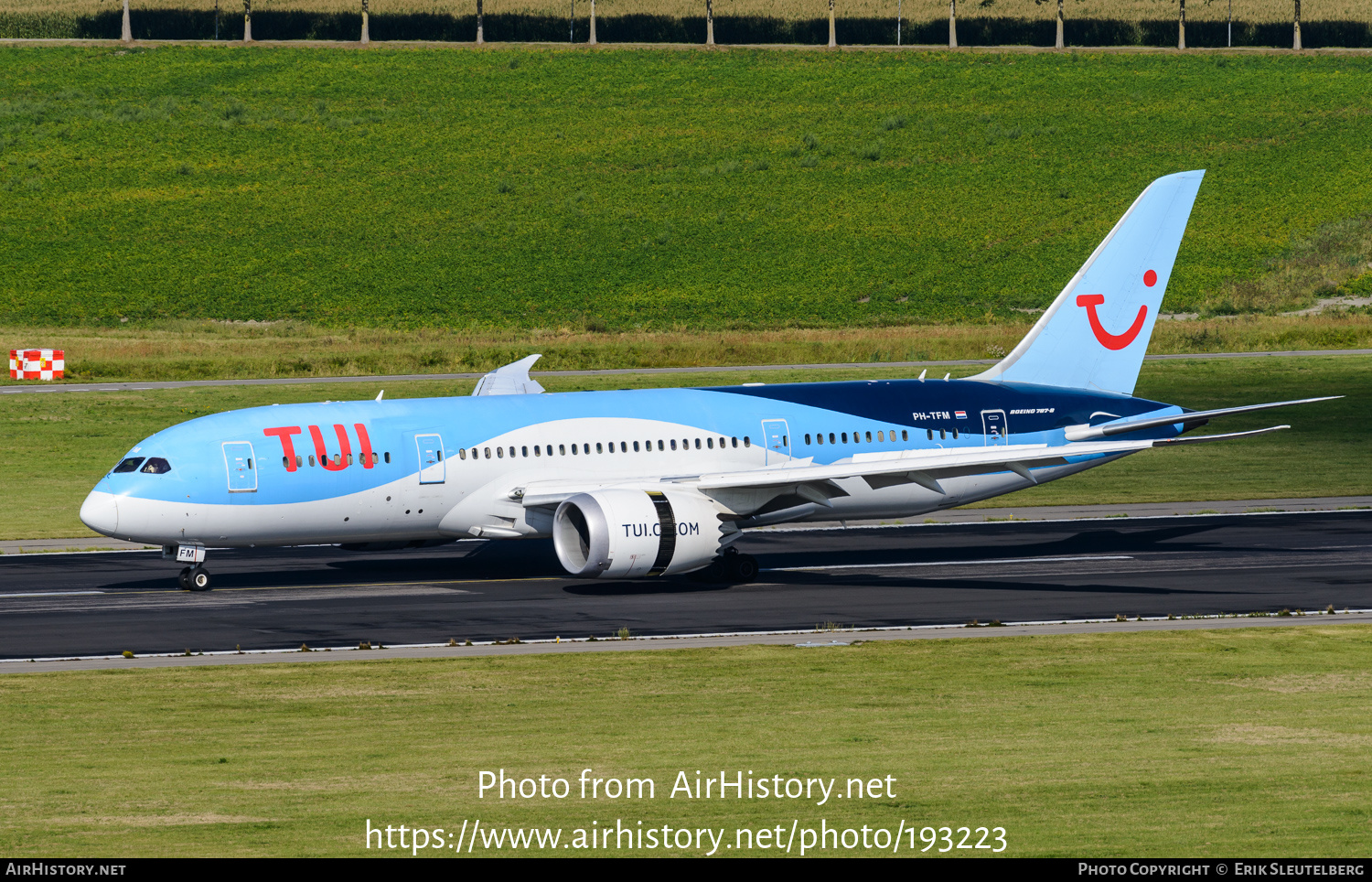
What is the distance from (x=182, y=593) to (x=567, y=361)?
5264 centimetres

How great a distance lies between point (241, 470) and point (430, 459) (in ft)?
13.6

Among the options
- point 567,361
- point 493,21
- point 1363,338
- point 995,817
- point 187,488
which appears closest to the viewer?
point 995,817

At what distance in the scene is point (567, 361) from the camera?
89.8m

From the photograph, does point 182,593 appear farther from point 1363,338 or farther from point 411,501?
point 1363,338

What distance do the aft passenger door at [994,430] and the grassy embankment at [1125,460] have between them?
12588 millimetres

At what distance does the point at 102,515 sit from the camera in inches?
1449

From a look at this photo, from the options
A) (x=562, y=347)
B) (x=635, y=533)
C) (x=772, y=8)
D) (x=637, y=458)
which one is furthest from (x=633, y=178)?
(x=635, y=533)

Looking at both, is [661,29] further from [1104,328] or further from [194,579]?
[194,579]

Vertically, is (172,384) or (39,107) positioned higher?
(39,107)

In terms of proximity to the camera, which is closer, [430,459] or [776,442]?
[430,459]

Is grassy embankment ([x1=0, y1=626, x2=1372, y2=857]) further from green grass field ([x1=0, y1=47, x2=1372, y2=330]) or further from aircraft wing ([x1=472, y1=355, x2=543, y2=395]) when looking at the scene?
green grass field ([x1=0, y1=47, x2=1372, y2=330])

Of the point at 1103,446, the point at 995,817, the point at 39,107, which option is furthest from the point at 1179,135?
the point at 995,817

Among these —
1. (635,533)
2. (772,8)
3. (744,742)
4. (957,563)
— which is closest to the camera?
(744,742)

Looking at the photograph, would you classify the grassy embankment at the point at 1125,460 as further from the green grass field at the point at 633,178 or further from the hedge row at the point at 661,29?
the hedge row at the point at 661,29
